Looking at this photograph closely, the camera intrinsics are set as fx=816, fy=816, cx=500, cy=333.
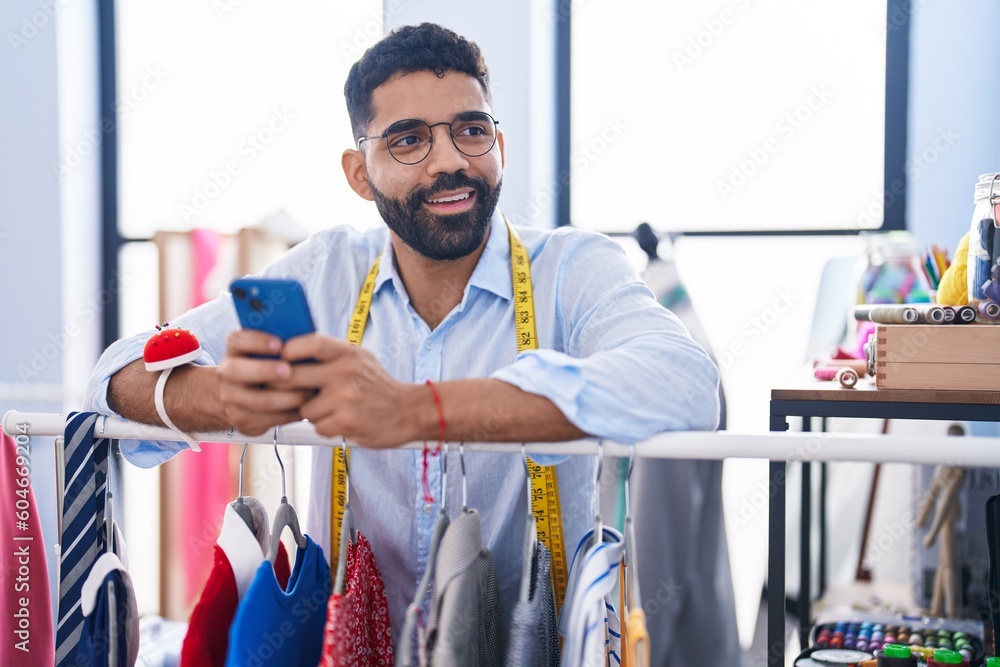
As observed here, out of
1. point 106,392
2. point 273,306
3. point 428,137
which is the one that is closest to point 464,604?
point 273,306

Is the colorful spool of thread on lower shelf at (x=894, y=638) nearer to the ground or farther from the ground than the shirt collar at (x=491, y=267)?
Result: nearer to the ground

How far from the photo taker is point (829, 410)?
1389 mm

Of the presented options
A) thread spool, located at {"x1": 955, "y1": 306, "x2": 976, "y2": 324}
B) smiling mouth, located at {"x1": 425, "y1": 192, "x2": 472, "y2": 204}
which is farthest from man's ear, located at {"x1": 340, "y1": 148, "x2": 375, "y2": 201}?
thread spool, located at {"x1": 955, "y1": 306, "x2": 976, "y2": 324}

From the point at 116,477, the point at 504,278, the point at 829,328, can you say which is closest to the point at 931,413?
the point at 504,278

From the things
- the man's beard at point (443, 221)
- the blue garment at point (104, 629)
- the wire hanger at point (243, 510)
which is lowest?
the blue garment at point (104, 629)

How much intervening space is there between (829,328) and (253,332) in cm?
216

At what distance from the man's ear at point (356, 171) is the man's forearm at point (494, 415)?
0.88 m

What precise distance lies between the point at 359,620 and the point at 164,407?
42cm

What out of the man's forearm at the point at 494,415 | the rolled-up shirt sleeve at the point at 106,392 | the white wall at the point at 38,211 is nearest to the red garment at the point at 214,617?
the rolled-up shirt sleeve at the point at 106,392

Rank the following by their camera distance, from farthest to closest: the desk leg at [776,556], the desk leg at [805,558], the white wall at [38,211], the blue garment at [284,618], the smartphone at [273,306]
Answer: the white wall at [38,211] < the desk leg at [805,558] < the desk leg at [776,556] < the blue garment at [284,618] < the smartphone at [273,306]

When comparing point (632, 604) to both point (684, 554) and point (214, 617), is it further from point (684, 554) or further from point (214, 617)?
point (684, 554)

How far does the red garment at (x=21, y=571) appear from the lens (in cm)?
131

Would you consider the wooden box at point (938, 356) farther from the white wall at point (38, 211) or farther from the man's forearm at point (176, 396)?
the white wall at point (38, 211)

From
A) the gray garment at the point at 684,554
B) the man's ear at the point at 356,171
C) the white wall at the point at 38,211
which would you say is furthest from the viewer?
the white wall at the point at 38,211
